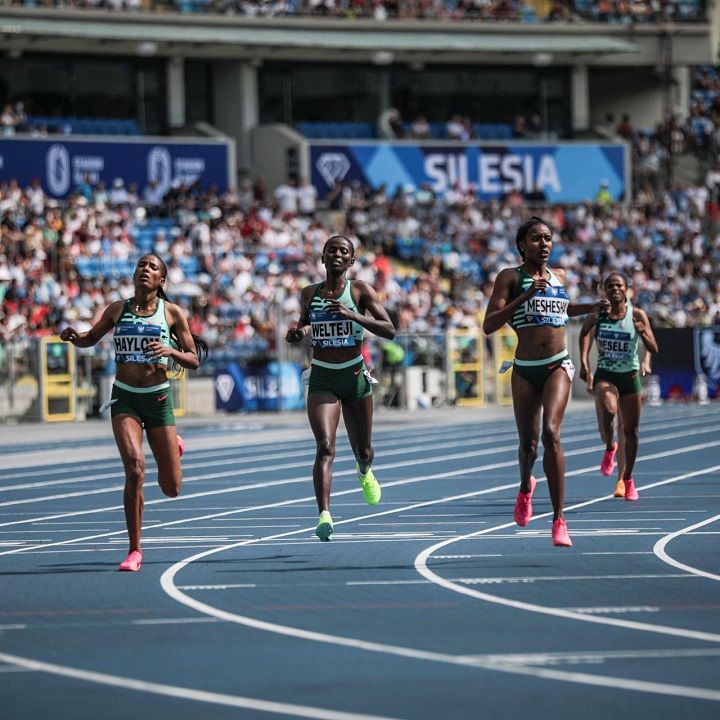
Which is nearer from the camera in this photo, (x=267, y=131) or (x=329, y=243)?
(x=329, y=243)

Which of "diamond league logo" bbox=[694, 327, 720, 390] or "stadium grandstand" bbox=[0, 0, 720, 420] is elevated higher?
"stadium grandstand" bbox=[0, 0, 720, 420]

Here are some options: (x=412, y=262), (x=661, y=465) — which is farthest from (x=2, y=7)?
(x=661, y=465)

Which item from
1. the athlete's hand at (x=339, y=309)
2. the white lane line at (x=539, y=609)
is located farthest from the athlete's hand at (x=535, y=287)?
the white lane line at (x=539, y=609)

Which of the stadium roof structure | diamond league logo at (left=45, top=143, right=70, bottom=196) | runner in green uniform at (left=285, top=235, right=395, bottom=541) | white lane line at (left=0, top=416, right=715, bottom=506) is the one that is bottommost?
white lane line at (left=0, top=416, right=715, bottom=506)

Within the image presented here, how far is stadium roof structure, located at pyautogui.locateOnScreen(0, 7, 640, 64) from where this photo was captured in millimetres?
41062

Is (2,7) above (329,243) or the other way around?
above

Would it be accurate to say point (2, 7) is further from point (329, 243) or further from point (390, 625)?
point (390, 625)

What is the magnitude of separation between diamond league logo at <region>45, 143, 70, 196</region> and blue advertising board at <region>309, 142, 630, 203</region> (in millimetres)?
7211

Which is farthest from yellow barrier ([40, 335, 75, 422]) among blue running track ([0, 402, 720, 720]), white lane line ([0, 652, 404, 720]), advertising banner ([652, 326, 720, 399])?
white lane line ([0, 652, 404, 720])

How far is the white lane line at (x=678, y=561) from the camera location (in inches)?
377

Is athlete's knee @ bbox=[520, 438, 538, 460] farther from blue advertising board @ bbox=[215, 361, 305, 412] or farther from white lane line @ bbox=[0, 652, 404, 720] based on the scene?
blue advertising board @ bbox=[215, 361, 305, 412]

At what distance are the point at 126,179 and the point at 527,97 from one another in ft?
51.2

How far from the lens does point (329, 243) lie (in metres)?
11.3

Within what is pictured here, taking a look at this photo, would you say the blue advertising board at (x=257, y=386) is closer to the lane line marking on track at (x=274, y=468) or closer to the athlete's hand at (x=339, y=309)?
the lane line marking on track at (x=274, y=468)
